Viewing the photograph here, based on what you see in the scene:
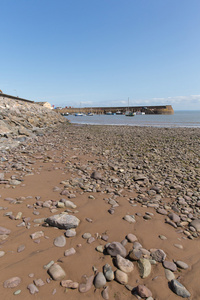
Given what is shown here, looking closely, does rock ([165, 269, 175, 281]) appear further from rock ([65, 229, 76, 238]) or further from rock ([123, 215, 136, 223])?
rock ([65, 229, 76, 238])

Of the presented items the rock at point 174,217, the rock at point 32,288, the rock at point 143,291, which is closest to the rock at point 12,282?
the rock at point 32,288

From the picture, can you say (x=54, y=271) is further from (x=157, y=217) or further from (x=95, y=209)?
(x=157, y=217)

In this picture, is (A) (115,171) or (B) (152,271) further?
(A) (115,171)

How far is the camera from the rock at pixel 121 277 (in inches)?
95.2

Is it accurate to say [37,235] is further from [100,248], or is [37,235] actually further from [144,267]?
[144,267]

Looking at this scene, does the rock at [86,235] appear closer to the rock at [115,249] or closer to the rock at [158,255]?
the rock at [115,249]

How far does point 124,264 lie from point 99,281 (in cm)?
48

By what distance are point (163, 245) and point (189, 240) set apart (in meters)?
0.60

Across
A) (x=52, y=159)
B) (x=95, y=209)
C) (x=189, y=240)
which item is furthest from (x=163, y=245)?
(x=52, y=159)

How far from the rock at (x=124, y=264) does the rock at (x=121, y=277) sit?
73 millimetres

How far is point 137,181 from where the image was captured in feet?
19.7

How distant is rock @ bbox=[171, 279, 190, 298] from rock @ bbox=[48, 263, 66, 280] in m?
1.52

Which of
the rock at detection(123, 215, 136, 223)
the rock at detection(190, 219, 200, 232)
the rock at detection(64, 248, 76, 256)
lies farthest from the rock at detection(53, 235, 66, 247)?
the rock at detection(190, 219, 200, 232)

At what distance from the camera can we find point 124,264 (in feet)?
8.76
